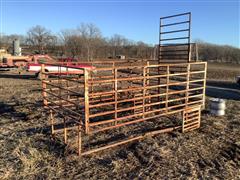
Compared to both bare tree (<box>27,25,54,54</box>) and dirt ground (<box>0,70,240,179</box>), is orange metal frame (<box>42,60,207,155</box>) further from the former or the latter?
bare tree (<box>27,25,54,54</box>)

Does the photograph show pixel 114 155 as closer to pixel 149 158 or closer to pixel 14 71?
pixel 149 158

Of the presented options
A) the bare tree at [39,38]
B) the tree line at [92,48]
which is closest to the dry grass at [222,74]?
the tree line at [92,48]

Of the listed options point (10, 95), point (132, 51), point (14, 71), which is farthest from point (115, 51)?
point (10, 95)

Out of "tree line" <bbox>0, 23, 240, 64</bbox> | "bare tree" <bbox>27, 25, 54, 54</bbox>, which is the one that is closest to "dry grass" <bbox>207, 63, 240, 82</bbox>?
"tree line" <bbox>0, 23, 240, 64</bbox>

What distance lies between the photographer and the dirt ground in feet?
12.1

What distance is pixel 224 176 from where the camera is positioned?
369 cm

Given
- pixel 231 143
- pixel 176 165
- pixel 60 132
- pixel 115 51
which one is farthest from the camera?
pixel 115 51

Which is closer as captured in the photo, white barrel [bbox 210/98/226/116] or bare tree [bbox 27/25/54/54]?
white barrel [bbox 210/98/226/116]

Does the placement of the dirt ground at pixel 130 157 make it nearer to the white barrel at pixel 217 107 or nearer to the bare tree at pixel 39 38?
the white barrel at pixel 217 107

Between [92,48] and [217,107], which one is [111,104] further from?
[92,48]

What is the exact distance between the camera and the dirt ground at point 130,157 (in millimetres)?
3699

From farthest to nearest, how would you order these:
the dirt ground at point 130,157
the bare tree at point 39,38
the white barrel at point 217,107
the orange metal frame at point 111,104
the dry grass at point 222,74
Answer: the bare tree at point 39,38, the dry grass at point 222,74, the white barrel at point 217,107, the orange metal frame at point 111,104, the dirt ground at point 130,157

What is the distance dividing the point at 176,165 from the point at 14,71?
1836 cm

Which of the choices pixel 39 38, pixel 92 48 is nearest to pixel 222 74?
pixel 92 48
